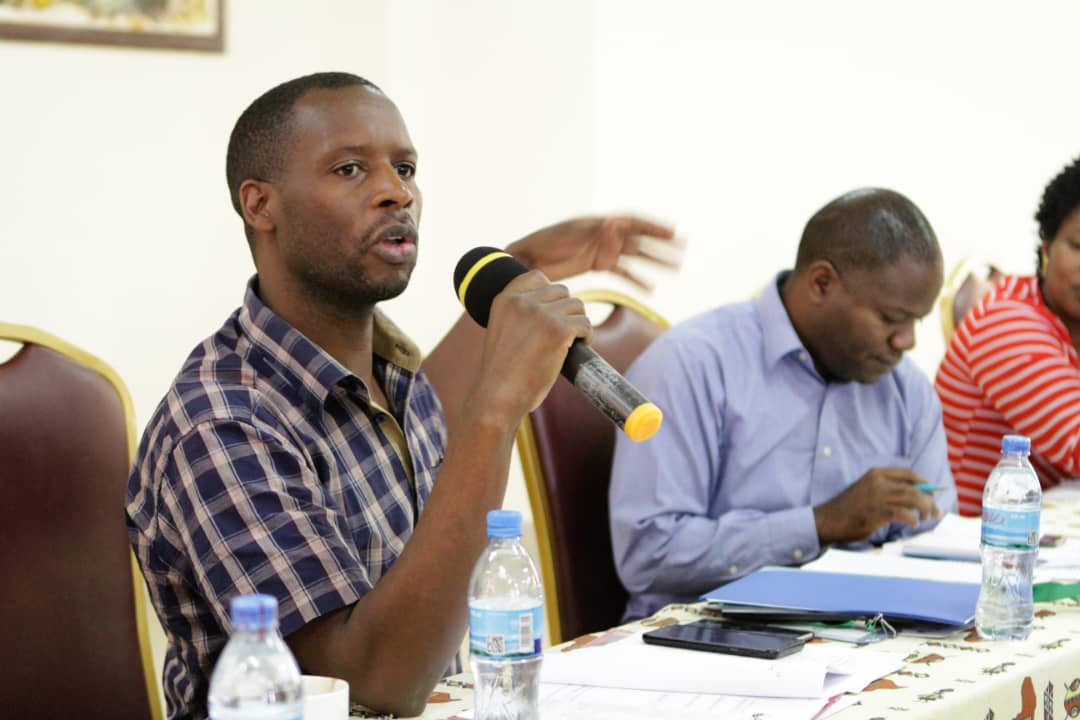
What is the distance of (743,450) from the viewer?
208 cm

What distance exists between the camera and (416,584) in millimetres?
1215

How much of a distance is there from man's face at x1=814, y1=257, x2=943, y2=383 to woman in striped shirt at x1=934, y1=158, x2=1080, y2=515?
1.71ft

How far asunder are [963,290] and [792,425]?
64.1 inches

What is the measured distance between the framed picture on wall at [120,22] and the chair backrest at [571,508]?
1442 mm

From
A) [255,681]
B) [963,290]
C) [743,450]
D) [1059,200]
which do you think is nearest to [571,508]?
[743,450]

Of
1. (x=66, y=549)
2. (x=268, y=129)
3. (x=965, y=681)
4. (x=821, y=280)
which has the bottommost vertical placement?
(x=965, y=681)

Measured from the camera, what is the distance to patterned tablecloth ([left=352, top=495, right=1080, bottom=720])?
1238 millimetres

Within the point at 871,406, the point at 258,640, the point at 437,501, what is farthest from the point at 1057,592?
the point at 258,640

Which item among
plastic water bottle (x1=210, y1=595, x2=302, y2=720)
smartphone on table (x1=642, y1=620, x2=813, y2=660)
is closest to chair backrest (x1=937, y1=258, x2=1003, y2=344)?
smartphone on table (x1=642, y1=620, x2=813, y2=660)

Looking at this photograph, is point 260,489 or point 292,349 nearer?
point 260,489

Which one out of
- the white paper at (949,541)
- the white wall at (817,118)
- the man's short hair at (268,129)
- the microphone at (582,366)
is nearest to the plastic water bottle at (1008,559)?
the white paper at (949,541)

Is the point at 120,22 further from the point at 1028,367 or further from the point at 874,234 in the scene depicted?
the point at 1028,367

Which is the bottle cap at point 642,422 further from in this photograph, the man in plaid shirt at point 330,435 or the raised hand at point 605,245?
the raised hand at point 605,245

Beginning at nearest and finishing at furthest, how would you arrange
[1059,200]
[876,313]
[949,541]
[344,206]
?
[344,206] → [949,541] → [876,313] → [1059,200]
